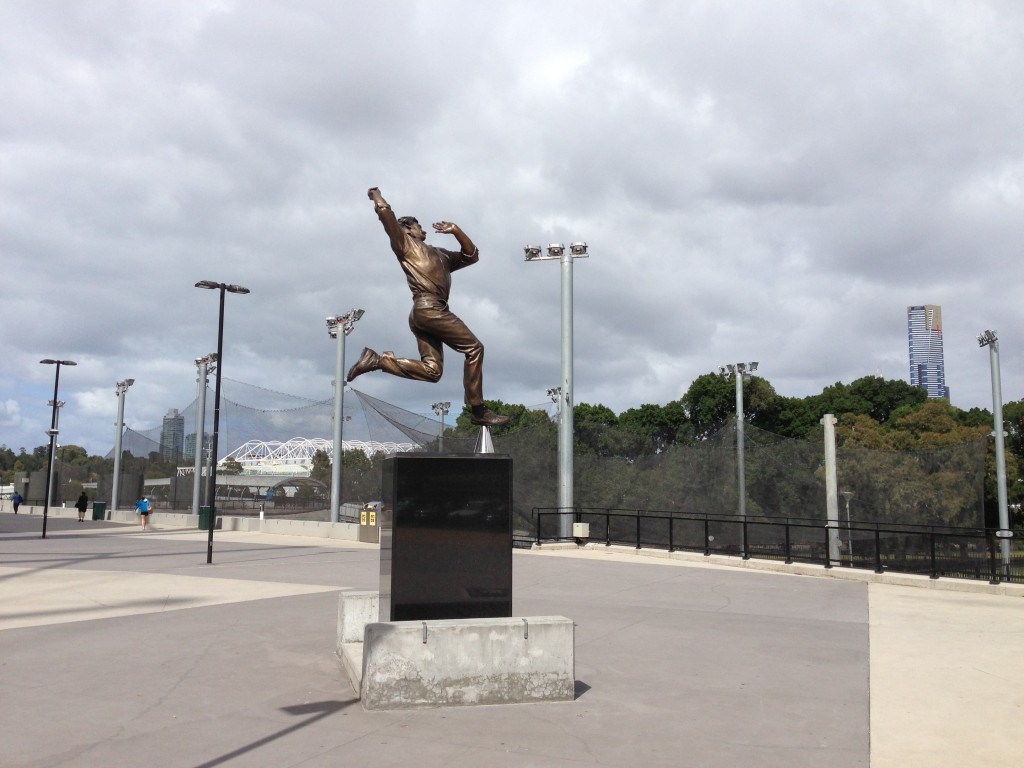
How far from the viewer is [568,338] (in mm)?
24453

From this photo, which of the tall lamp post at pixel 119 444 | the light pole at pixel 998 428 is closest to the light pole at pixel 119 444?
the tall lamp post at pixel 119 444

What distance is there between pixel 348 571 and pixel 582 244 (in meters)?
12.4

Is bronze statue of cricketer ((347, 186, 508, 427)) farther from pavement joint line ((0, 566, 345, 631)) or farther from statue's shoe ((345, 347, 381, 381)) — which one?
pavement joint line ((0, 566, 345, 631))

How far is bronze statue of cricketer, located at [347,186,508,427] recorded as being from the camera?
8148mm

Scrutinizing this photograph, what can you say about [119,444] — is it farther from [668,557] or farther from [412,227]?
[412,227]

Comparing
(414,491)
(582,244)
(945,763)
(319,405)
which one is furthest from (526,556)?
(319,405)

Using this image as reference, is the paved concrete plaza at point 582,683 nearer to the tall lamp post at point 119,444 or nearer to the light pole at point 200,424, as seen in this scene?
the light pole at point 200,424

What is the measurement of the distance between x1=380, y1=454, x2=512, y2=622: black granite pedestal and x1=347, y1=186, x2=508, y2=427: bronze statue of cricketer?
1.19 meters

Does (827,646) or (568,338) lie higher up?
(568,338)

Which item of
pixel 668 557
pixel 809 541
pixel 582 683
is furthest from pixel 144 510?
pixel 582 683

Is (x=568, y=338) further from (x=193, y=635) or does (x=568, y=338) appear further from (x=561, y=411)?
(x=193, y=635)

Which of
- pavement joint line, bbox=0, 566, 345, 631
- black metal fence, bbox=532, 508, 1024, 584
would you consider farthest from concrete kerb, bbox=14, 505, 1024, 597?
pavement joint line, bbox=0, 566, 345, 631

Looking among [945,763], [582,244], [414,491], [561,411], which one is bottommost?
[945,763]

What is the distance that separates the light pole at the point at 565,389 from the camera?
927 inches
